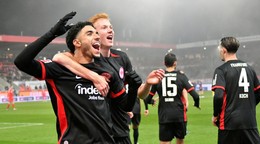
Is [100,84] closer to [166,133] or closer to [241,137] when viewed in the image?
[241,137]

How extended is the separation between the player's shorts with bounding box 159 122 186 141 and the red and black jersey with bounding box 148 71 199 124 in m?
Result: 0.12

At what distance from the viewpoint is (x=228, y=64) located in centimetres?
567

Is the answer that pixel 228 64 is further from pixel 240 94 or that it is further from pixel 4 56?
pixel 4 56

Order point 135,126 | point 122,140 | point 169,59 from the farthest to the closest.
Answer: point 135,126, point 169,59, point 122,140

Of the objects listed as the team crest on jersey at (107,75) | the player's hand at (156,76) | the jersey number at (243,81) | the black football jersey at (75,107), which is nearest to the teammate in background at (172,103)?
the jersey number at (243,81)

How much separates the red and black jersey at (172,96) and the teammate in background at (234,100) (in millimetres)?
2464

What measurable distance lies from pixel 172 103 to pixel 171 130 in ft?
1.87

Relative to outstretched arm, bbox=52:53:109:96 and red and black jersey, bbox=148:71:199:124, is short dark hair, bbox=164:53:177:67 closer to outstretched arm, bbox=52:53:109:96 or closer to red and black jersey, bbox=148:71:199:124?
red and black jersey, bbox=148:71:199:124

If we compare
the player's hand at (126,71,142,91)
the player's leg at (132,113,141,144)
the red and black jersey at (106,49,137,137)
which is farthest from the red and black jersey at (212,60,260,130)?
the player's leg at (132,113,141,144)

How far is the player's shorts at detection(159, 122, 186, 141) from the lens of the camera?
316 inches

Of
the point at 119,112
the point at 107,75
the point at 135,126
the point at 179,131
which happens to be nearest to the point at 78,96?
the point at 107,75

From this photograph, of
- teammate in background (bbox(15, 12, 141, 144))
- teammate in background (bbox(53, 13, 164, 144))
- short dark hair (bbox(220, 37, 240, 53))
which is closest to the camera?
teammate in background (bbox(15, 12, 141, 144))

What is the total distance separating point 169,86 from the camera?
822 cm

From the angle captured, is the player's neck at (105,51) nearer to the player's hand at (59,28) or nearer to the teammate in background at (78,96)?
the teammate in background at (78,96)
